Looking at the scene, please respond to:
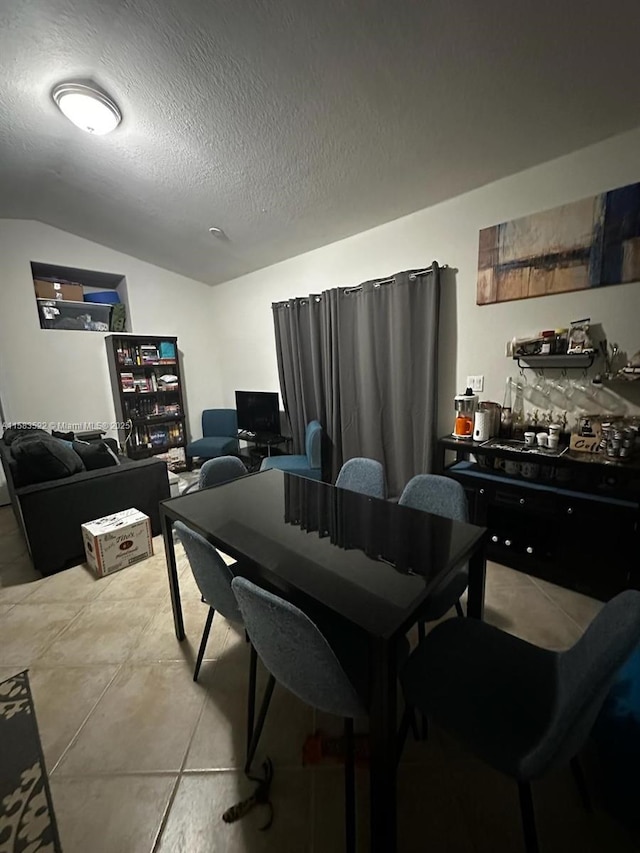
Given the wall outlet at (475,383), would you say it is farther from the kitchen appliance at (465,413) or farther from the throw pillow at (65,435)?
the throw pillow at (65,435)

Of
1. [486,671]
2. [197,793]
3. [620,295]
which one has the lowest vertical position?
[197,793]

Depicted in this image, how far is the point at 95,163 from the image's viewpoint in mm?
2537

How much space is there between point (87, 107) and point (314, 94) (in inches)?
49.8

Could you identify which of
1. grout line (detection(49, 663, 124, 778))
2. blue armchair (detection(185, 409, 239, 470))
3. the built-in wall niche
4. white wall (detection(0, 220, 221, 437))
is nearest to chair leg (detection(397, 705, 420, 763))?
grout line (detection(49, 663, 124, 778))

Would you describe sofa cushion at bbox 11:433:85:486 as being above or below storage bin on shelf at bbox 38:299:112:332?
below

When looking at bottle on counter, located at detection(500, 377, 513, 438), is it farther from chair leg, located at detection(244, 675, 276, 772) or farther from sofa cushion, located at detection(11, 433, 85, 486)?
sofa cushion, located at detection(11, 433, 85, 486)

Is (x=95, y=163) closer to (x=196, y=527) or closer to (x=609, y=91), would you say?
(x=196, y=527)

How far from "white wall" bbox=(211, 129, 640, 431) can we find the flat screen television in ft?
3.85

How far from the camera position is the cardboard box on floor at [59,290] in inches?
144

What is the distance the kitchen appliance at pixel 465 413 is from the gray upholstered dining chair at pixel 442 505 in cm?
99

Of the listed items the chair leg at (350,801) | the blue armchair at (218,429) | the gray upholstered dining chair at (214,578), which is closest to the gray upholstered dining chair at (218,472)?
the gray upholstered dining chair at (214,578)

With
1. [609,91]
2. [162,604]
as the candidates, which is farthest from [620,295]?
[162,604]

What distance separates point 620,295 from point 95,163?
11.8 ft

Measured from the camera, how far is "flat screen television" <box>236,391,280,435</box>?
158 inches
